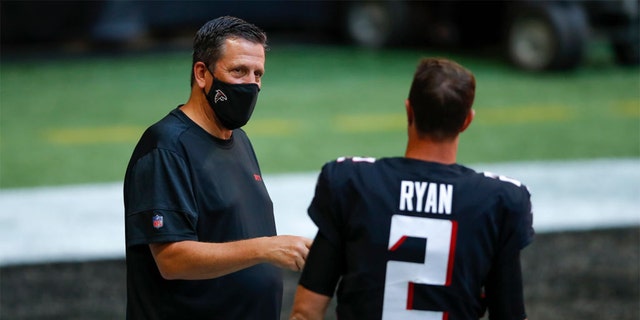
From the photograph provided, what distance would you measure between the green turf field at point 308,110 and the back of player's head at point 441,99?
6.98m

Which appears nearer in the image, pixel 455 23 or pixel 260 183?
Result: pixel 260 183

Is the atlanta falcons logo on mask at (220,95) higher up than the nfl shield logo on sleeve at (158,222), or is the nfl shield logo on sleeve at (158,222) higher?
the atlanta falcons logo on mask at (220,95)

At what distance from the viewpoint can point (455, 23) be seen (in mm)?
17547

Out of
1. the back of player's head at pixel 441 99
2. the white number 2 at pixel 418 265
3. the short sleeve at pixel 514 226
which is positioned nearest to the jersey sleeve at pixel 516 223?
the short sleeve at pixel 514 226

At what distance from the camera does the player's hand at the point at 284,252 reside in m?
3.25

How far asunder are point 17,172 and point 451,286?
765cm

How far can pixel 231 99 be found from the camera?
3467 mm

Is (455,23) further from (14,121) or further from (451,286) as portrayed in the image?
(451,286)

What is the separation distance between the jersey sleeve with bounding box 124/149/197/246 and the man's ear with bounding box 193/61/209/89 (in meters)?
0.27

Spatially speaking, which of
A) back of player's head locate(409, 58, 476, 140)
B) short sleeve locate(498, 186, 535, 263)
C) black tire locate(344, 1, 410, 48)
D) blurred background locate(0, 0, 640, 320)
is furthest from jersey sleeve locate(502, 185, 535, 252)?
black tire locate(344, 1, 410, 48)

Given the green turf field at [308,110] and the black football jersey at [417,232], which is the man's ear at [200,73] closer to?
the black football jersey at [417,232]

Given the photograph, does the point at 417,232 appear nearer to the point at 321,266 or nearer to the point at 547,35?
the point at 321,266

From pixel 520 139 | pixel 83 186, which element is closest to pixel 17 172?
pixel 83 186

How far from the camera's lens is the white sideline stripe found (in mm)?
7813
